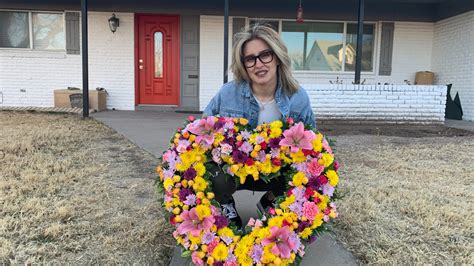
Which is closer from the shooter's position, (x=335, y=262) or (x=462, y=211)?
(x=335, y=262)

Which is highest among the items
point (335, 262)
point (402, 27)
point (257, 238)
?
point (402, 27)

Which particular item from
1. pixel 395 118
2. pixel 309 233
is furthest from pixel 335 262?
pixel 395 118

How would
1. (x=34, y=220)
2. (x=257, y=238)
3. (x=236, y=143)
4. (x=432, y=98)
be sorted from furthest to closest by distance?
(x=432, y=98), (x=34, y=220), (x=236, y=143), (x=257, y=238)

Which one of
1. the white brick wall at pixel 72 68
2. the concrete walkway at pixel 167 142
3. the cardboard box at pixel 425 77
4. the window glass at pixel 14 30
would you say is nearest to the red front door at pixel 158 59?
the white brick wall at pixel 72 68

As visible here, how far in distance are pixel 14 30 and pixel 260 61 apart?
29.3 ft

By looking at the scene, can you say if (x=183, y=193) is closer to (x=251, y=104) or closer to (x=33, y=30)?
(x=251, y=104)

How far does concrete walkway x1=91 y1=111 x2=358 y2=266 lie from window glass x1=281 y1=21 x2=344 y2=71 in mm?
A: 3158

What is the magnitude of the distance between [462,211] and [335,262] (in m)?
1.29

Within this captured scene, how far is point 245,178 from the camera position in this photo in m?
2.01

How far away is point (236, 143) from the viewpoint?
6.41 ft

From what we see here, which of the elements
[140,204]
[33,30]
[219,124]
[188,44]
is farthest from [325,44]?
[219,124]

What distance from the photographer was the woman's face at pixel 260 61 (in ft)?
7.13

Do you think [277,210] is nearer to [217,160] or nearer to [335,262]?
[217,160]

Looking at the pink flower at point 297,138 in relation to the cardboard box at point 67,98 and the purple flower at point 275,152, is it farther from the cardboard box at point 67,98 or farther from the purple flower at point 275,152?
the cardboard box at point 67,98
